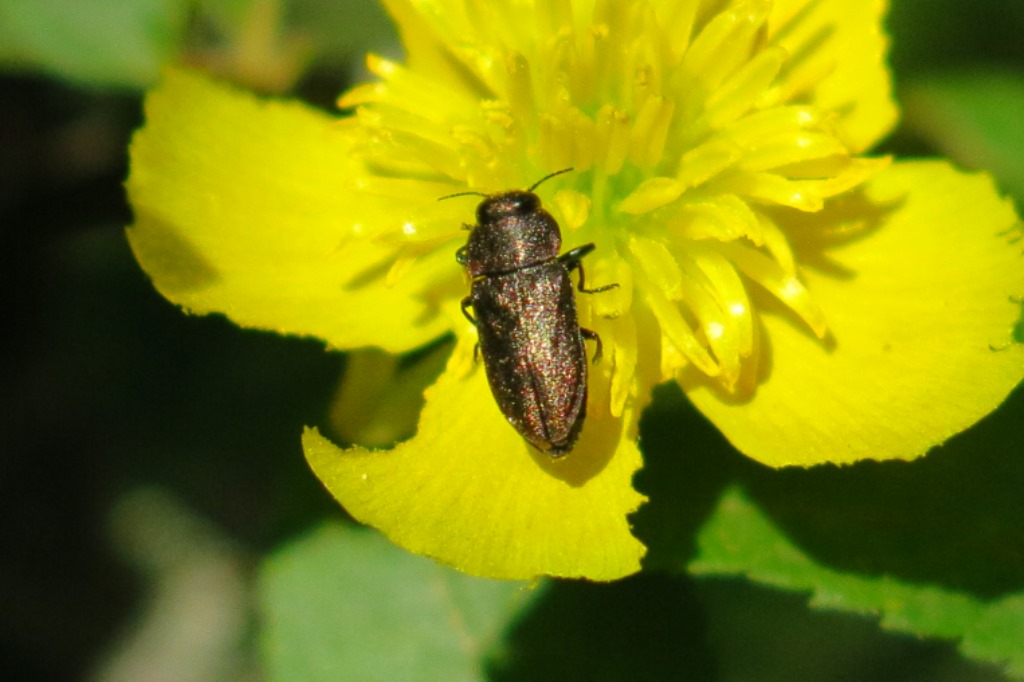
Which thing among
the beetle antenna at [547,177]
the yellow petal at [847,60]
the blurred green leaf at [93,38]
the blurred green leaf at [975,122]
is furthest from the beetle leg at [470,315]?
the blurred green leaf at [975,122]

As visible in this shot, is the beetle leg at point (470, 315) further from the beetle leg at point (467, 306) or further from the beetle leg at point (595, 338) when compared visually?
the beetle leg at point (595, 338)

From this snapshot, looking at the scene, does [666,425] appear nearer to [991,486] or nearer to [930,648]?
[991,486]

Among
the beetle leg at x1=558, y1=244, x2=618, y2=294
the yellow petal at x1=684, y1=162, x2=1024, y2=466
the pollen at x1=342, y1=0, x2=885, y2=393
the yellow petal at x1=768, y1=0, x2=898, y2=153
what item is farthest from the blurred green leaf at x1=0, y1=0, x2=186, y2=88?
the yellow petal at x1=684, y1=162, x2=1024, y2=466

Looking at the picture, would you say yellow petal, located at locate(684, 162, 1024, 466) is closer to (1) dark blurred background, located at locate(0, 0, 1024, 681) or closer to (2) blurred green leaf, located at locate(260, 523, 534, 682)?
(2) blurred green leaf, located at locate(260, 523, 534, 682)

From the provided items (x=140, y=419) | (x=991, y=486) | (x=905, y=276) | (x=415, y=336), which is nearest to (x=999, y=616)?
(x=991, y=486)

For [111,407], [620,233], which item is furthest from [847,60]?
[111,407]

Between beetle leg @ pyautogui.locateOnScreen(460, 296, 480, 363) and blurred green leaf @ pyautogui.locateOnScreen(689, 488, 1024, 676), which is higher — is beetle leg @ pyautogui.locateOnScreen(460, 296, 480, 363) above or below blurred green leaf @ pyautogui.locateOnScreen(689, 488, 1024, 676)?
above

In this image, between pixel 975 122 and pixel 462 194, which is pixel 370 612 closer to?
pixel 462 194
